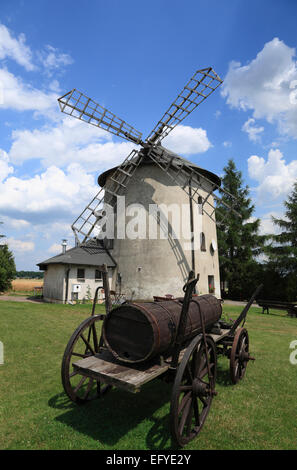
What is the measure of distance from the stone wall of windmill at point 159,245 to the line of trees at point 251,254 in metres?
6.91

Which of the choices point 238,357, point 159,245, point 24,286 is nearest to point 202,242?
point 159,245

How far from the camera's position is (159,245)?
18953 mm

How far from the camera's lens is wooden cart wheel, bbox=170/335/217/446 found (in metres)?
3.48

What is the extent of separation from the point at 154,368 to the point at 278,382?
3.88m

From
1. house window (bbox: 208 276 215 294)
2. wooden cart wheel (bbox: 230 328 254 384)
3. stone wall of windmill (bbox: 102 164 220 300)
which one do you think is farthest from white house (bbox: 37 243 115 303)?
wooden cart wheel (bbox: 230 328 254 384)

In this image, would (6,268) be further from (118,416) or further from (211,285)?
(118,416)

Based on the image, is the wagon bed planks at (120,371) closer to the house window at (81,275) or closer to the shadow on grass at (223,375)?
the shadow on grass at (223,375)

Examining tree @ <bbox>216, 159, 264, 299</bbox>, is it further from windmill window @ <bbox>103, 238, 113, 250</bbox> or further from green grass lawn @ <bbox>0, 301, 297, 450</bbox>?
green grass lawn @ <bbox>0, 301, 297, 450</bbox>

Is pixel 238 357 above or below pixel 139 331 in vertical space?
below

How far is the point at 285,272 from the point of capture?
27.2 metres

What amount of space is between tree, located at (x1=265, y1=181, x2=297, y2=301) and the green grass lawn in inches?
804

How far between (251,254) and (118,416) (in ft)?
95.6
